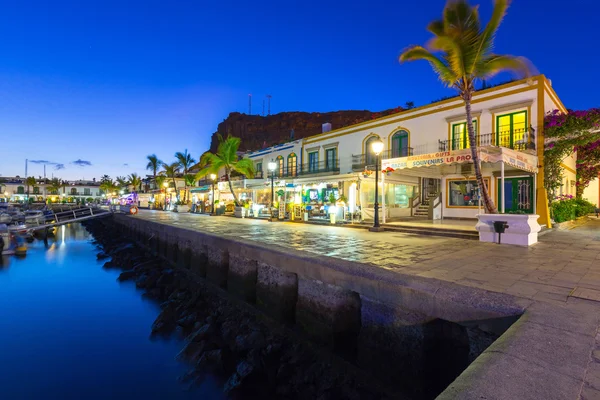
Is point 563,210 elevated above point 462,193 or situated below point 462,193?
below

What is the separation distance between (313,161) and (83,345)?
21.0m

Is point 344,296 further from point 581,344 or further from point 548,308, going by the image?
point 581,344

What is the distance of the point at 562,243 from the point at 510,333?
A: 8185 millimetres

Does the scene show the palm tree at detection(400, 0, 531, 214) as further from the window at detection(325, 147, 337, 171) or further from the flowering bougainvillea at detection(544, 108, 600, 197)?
the window at detection(325, 147, 337, 171)

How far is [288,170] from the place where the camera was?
Answer: 28.8 m

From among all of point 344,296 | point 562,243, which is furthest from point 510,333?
point 562,243

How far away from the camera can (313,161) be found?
26.1m

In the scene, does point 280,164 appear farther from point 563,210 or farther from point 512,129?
point 563,210

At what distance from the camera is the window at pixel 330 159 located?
2408cm

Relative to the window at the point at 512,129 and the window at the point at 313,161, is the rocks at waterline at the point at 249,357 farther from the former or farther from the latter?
the window at the point at 313,161

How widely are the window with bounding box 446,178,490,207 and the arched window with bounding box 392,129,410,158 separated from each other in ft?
11.5

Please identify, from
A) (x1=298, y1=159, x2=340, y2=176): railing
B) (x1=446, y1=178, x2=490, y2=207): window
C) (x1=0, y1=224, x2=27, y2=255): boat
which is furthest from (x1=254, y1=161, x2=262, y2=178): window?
(x1=446, y1=178, x2=490, y2=207): window

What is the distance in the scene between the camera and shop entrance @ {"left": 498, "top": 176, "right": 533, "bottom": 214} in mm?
14016

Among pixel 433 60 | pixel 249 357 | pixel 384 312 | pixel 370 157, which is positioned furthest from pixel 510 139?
pixel 249 357
